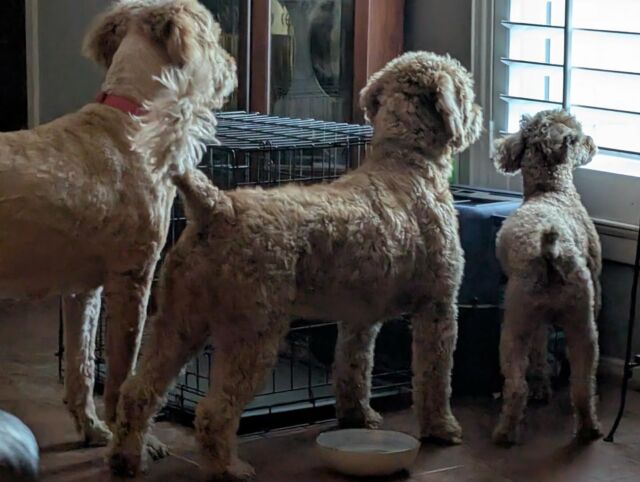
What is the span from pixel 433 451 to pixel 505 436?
0.75 ft

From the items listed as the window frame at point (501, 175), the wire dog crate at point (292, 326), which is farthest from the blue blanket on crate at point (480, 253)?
the window frame at point (501, 175)

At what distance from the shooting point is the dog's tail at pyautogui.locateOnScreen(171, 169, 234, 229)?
2.98 meters

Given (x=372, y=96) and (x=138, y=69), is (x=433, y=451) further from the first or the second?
(x=138, y=69)

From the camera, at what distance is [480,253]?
13.3ft

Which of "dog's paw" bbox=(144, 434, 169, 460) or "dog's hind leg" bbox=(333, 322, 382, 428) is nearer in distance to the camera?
"dog's paw" bbox=(144, 434, 169, 460)

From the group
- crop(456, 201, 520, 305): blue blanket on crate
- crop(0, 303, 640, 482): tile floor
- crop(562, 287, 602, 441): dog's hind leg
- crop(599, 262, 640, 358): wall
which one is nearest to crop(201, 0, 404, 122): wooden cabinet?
crop(456, 201, 520, 305): blue blanket on crate

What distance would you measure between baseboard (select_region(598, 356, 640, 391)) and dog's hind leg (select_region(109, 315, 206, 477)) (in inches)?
68.6

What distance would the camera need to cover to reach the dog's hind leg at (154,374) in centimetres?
312

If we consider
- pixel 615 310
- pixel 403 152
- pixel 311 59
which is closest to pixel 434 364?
pixel 403 152

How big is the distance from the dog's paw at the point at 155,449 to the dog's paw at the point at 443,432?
750 millimetres

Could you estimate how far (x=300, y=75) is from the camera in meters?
5.16

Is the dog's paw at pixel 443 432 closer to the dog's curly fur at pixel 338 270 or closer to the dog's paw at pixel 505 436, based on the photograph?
the dog's curly fur at pixel 338 270

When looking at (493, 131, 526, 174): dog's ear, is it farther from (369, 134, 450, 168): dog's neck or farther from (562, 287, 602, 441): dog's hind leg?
(562, 287, 602, 441): dog's hind leg

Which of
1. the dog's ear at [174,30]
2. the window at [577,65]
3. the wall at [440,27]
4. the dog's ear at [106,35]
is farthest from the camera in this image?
the wall at [440,27]
